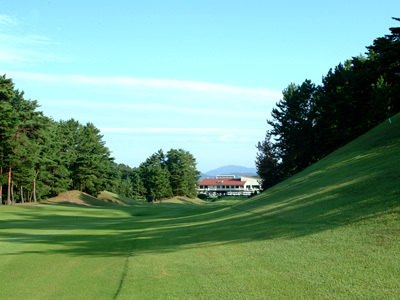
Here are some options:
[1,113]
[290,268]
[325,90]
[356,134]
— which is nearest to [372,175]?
[290,268]

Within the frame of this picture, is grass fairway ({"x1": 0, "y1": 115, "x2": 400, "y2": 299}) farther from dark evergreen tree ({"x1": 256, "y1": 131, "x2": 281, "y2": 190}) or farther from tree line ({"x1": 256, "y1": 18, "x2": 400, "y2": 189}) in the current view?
dark evergreen tree ({"x1": 256, "y1": 131, "x2": 281, "y2": 190})

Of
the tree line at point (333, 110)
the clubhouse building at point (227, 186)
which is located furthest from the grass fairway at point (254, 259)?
the clubhouse building at point (227, 186)

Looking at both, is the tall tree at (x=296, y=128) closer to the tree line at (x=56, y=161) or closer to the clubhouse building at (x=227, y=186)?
the tree line at (x=56, y=161)

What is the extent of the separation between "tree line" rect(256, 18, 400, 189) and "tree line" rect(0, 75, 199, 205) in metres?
37.3

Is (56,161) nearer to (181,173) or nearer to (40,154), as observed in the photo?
(40,154)

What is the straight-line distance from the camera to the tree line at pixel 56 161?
50688mm

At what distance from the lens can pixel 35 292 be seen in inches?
357

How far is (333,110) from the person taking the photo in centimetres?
4706

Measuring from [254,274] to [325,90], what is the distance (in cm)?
5082

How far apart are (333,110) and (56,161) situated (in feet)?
172

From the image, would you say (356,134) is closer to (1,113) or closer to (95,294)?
(95,294)

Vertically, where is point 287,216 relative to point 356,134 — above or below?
below

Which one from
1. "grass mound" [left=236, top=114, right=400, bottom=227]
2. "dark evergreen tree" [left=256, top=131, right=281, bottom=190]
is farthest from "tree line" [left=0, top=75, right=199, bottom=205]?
"grass mound" [left=236, top=114, right=400, bottom=227]

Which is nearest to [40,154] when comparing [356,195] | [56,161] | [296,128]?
[56,161]
